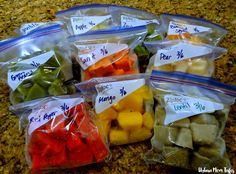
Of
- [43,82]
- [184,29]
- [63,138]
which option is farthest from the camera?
[184,29]

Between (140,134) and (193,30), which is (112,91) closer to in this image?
(140,134)

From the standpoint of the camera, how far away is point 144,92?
75cm

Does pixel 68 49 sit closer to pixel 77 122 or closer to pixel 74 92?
pixel 74 92

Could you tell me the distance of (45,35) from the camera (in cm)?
89

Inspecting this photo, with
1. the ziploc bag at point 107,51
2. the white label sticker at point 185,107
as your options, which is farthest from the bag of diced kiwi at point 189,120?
the ziploc bag at point 107,51

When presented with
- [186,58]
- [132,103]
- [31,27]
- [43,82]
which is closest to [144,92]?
[132,103]

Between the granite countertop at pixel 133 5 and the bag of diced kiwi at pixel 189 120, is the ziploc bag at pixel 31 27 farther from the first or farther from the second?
the bag of diced kiwi at pixel 189 120

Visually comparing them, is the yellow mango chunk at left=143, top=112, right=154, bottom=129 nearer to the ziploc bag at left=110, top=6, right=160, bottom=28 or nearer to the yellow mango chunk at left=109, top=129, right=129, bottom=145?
the yellow mango chunk at left=109, top=129, right=129, bottom=145

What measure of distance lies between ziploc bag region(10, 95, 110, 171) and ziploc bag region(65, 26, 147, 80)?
0.39 feet

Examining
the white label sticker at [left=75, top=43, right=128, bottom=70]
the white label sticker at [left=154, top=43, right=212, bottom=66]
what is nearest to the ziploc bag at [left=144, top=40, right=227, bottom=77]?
the white label sticker at [left=154, top=43, right=212, bottom=66]

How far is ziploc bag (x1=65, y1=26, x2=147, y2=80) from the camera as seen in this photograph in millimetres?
822

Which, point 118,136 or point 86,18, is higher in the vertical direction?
point 86,18

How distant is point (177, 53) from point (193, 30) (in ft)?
0.46

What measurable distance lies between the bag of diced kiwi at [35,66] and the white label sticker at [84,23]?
0.05m
